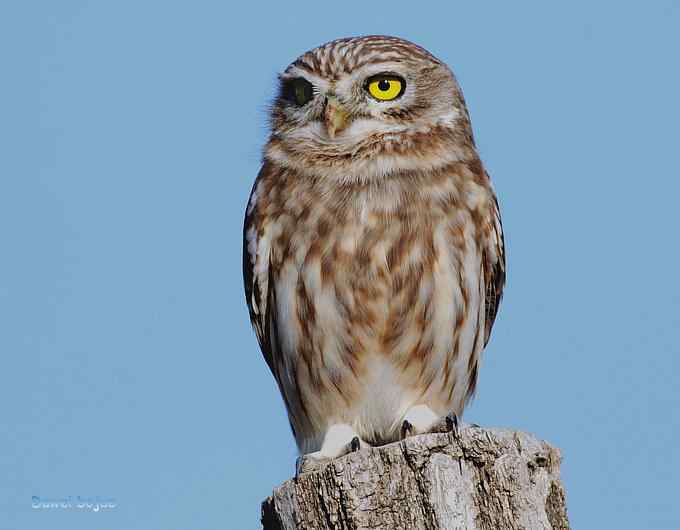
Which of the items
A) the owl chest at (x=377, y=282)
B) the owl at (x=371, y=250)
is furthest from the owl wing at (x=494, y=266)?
the owl chest at (x=377, y=282)

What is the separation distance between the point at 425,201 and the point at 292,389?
1.05 m

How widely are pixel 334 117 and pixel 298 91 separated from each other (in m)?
0.37

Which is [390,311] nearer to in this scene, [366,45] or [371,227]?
[371,227]

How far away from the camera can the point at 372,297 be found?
189 inches

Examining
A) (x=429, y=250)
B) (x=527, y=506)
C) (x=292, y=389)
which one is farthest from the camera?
(x=292, y=389)

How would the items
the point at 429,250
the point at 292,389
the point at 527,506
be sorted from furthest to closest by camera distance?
the point at 292,389 → the point at 429,250 → the point at 527,506

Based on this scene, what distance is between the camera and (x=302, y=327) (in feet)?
16.1

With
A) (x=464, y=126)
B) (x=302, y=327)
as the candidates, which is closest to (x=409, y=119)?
(x=464, y=126)

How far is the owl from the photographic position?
4.81m

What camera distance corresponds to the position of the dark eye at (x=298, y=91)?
17.4 feet

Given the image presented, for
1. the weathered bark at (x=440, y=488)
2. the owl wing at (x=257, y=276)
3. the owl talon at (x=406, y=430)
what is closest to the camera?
the weathered bark at (x=440, y=488)

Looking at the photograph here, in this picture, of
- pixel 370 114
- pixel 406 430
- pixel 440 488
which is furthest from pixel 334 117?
pixel 440 488

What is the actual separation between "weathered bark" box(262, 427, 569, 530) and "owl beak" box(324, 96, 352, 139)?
85.0 inches

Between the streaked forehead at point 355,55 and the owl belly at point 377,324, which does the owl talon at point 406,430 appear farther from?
the streaked forehead at point 355,55
